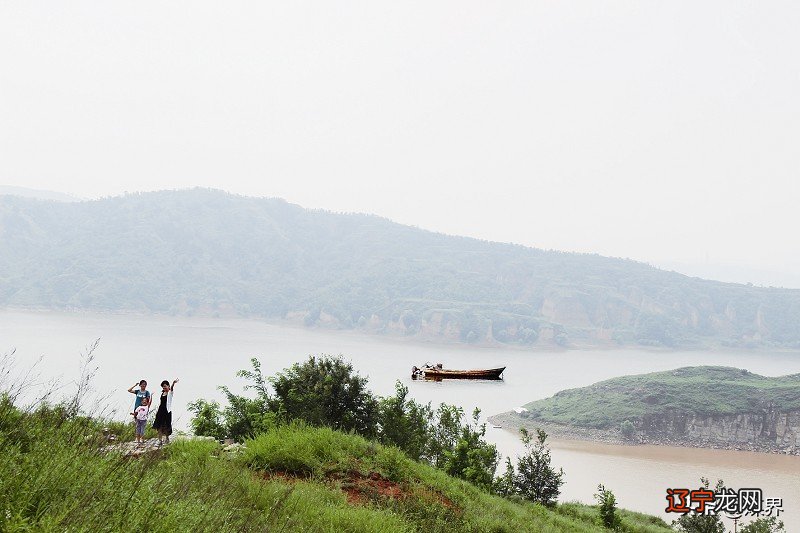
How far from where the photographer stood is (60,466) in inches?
200

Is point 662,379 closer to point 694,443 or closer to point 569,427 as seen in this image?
point 694,443

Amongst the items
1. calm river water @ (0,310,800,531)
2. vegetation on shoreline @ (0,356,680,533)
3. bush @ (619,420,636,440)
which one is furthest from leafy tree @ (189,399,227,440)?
bush @ (619,420,636,440)

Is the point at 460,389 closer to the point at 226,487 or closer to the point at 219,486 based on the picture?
the point at 226,487

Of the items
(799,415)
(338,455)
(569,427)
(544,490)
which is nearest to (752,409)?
(799,415)

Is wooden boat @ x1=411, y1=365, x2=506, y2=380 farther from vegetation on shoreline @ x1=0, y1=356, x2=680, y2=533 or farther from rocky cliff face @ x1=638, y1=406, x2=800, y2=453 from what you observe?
rocky cliff face @ x1=638, y1=406, x2=800, y2=453

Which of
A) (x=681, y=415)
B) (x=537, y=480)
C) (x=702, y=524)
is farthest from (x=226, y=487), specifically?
(x=681, y=415)

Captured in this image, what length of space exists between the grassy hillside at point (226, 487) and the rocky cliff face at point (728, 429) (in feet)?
456

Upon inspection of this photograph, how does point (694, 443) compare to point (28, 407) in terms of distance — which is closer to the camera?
point (28, 407)

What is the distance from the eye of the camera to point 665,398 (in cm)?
15038

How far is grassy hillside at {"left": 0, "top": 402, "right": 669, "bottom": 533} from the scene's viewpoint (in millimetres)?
4663

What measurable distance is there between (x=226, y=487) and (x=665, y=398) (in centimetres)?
16394

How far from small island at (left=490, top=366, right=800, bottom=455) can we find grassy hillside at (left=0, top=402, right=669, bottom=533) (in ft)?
402

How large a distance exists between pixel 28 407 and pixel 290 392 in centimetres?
2577

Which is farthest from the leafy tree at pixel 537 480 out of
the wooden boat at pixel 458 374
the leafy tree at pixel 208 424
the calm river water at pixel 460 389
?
the wooden boat at pixel 458 374
